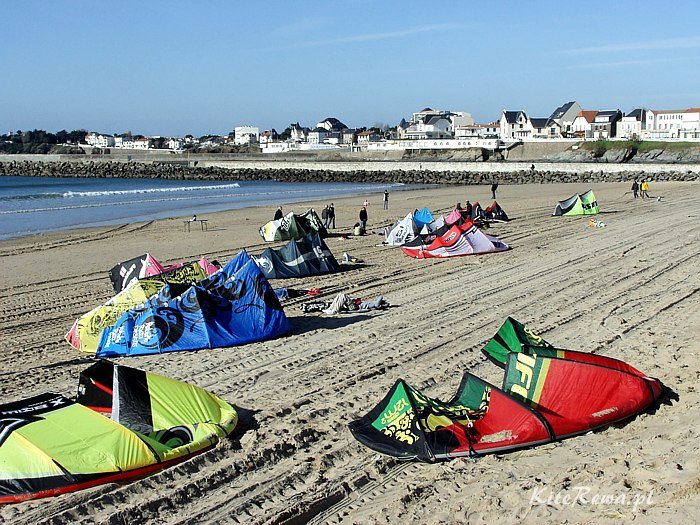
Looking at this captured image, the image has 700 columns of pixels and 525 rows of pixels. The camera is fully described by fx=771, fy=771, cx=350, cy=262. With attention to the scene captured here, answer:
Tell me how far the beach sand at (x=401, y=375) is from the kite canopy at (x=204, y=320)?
0.28 m

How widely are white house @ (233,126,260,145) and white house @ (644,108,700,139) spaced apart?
93.6 meters

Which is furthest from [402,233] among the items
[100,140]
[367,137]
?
[100,140]

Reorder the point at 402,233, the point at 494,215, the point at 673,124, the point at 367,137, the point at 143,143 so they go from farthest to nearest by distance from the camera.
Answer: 1. the point at 143,143
2. the point at 367,137
3. the point at 673,124
4. the point at 494,215
5. the point at 402,233

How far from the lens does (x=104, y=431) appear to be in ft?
22.1

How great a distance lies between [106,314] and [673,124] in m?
107

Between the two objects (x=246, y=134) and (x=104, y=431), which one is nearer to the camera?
(x=104, y=431)

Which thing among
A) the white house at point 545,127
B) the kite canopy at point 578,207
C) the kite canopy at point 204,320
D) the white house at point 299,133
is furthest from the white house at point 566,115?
Answer: the kite canopy at point 204,320

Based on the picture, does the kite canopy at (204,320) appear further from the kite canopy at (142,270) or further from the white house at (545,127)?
the white house at (545,127)

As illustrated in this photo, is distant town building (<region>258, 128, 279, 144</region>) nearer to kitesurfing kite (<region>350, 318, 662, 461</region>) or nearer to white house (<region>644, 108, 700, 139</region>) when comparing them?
white house (<region>644, 108, 700, 139</region>)

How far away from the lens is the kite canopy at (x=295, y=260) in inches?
621

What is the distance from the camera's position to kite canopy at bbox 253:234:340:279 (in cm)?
1578

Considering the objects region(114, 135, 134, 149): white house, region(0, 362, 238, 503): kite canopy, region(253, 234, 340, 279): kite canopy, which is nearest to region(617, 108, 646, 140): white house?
region(253, 234, 340, 279): kite canopy

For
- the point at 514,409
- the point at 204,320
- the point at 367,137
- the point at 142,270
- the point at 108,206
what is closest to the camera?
the point at 514,409

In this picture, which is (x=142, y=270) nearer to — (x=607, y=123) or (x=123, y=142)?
(x=607, y=123)
